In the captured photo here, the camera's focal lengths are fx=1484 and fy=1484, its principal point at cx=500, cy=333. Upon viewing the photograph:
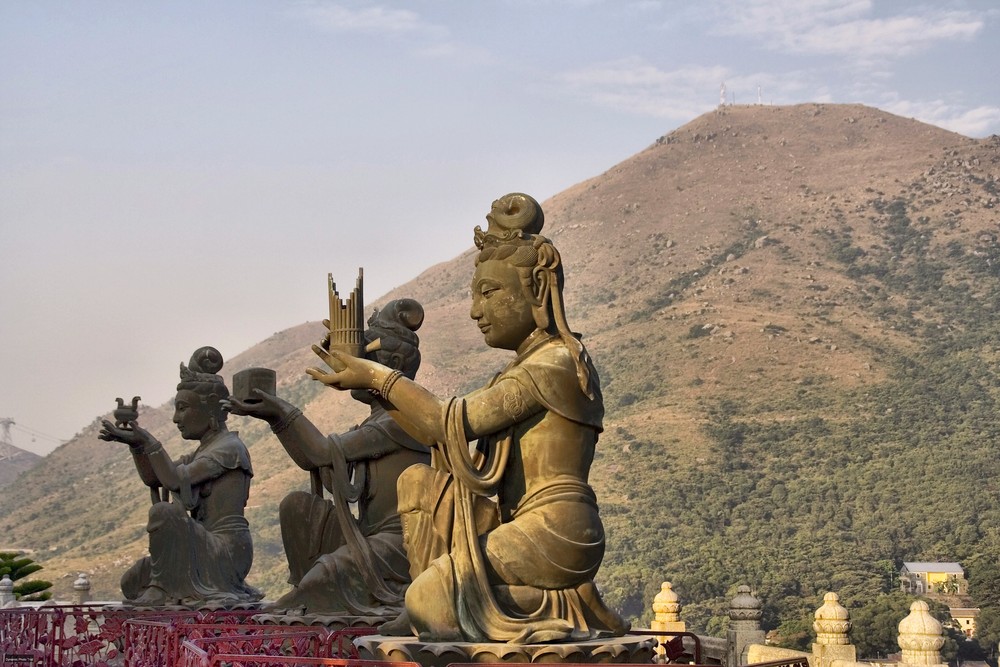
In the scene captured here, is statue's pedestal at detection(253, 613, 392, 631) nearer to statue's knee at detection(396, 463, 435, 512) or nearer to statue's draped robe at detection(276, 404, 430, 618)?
statue's draped robe at detection(276, 404, 430, 618)

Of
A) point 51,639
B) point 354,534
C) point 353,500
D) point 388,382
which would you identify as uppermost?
point 388,382

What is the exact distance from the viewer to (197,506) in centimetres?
1296

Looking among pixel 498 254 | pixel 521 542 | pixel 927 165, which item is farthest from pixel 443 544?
pixel 927 165

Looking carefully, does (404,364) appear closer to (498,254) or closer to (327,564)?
(327,564)

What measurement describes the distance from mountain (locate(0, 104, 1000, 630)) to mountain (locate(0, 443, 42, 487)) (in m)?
9.31

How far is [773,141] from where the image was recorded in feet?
344

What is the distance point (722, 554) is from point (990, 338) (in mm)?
24912

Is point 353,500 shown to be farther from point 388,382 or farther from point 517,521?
point 517,521

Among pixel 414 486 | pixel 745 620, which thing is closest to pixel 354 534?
pixel 414 486

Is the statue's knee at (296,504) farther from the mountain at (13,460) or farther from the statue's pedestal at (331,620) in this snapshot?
the mountain at (13,460)

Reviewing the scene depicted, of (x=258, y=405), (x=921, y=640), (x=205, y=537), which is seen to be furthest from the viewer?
(x=205, y=537)

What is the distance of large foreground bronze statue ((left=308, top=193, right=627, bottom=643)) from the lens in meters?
7.06

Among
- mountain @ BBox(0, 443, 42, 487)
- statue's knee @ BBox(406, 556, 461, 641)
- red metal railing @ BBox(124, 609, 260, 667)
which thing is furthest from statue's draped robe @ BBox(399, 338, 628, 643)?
mountain @ BBox(0, 443, 42, 487)

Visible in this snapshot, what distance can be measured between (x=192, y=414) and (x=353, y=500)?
10.7 ft
